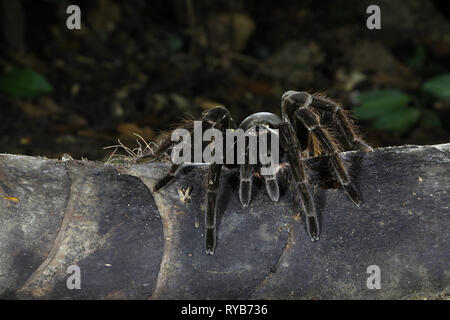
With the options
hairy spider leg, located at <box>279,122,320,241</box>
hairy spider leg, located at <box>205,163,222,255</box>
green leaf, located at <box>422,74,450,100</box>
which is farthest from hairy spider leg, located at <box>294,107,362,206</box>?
green leaf, located at <box>422,74,450,100</box>

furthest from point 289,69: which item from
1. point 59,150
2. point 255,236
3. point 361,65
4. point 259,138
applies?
point 255,236

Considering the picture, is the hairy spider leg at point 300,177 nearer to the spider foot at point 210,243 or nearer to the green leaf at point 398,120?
the spider foot at point 210,243

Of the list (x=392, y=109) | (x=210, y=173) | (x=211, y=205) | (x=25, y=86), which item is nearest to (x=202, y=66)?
(x=25, y=86)

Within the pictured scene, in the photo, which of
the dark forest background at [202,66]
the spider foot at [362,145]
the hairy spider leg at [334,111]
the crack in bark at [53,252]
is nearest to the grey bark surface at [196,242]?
the crack in bark at [53,252]

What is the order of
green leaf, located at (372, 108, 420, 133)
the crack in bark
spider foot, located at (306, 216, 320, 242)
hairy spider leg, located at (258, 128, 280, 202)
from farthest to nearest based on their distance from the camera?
green leaf, located at (372, 108, 420, 133) < hairy spider leg, located at (258, 128, 280, 202) < spider foot, located at (306, 216, 320, 242) < the crack in bark

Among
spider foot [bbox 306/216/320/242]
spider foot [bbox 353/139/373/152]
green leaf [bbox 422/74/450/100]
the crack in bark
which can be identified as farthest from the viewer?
green leaf [bbox 422/74/450/100]

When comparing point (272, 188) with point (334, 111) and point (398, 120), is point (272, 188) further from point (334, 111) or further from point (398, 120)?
point (398, 120)

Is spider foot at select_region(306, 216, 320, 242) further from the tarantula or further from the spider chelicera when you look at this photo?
the tarantula
